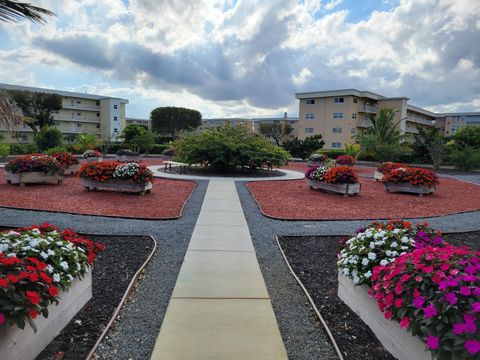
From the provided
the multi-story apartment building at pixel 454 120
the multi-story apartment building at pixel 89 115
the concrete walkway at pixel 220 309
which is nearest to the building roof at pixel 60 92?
the multi-story apartment building at pixel 89 115

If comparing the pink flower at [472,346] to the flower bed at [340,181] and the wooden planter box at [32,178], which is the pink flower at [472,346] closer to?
the flower bed at [340,181]

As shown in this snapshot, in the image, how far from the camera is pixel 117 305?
3465mm

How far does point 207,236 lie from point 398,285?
150 inches

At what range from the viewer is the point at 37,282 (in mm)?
2463

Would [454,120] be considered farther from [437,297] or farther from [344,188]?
[437,297]

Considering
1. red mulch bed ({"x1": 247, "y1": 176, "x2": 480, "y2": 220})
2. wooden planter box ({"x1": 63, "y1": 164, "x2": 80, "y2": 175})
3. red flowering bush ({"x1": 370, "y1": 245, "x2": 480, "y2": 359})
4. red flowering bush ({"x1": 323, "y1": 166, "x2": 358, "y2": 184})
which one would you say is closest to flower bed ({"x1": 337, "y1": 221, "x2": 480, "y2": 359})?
red flowering bush ({"x1": 370, "y1": 245, "x2": 480, "y2": 359})

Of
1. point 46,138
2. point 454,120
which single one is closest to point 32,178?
point 46,138

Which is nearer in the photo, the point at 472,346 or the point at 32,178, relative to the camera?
the point at 472,346

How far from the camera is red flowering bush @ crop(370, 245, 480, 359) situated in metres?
1.98

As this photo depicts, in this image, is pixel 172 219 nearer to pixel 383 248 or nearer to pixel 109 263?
pixel 109 263

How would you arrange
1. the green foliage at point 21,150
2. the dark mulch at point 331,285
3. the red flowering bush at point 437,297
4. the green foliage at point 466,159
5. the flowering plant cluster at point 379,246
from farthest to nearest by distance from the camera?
the green foliage at point 21,150
the green foliage at point 466,159
the flowering plant cluster at point 379,246
the dark mulch at point 331,285
the red flowering bush at point 437,297

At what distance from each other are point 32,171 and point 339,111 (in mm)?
42855

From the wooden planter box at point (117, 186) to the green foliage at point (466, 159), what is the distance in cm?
2179

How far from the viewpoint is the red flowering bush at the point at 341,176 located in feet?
35.5
